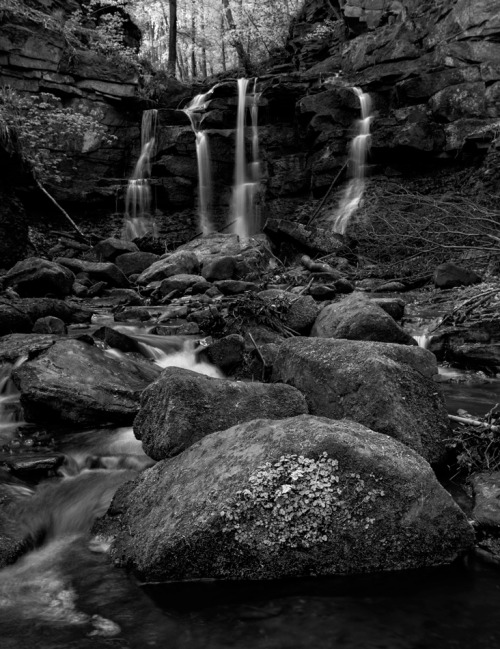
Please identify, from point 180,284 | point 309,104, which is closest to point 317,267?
point 180,284

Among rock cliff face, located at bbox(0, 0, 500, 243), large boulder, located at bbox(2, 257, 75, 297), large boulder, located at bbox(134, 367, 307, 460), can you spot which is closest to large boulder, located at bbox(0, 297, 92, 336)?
large boulder, located at bbox(2, 257, 75, 297)

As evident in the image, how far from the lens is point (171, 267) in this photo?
14.1 meters

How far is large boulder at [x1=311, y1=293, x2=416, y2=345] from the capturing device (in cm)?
673

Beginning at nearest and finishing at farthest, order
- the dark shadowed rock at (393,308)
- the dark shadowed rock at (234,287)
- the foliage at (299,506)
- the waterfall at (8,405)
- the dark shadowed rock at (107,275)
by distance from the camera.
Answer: the foliage at (299,506) < the waterfall at (8,405) < the dark shadowed rock at (393,308) < the dark shadowed rock at (234,287) < the dark shadowed rock at (107,275)

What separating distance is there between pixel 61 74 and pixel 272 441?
21.1 metres

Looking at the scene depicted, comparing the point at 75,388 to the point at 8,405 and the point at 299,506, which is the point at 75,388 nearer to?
the point at 8,405

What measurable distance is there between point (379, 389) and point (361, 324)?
115 inches

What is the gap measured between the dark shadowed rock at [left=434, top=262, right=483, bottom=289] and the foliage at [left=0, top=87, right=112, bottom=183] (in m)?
11.2

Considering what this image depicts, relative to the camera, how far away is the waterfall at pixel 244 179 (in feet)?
67.4

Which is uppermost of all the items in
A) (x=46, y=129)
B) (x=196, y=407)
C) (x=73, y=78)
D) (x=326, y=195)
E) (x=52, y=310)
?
(x=73, y=78)

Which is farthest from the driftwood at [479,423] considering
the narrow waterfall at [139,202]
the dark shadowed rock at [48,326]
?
the narrow waterfall at [139,202]

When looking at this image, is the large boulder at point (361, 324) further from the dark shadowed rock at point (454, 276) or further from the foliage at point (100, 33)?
the foliage at point (100, 33)

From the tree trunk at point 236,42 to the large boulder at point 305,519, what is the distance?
27.6m

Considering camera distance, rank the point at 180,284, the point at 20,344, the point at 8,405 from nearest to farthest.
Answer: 1. the point at 8,405
2. the point at 20,344
3. the point at 180,284
